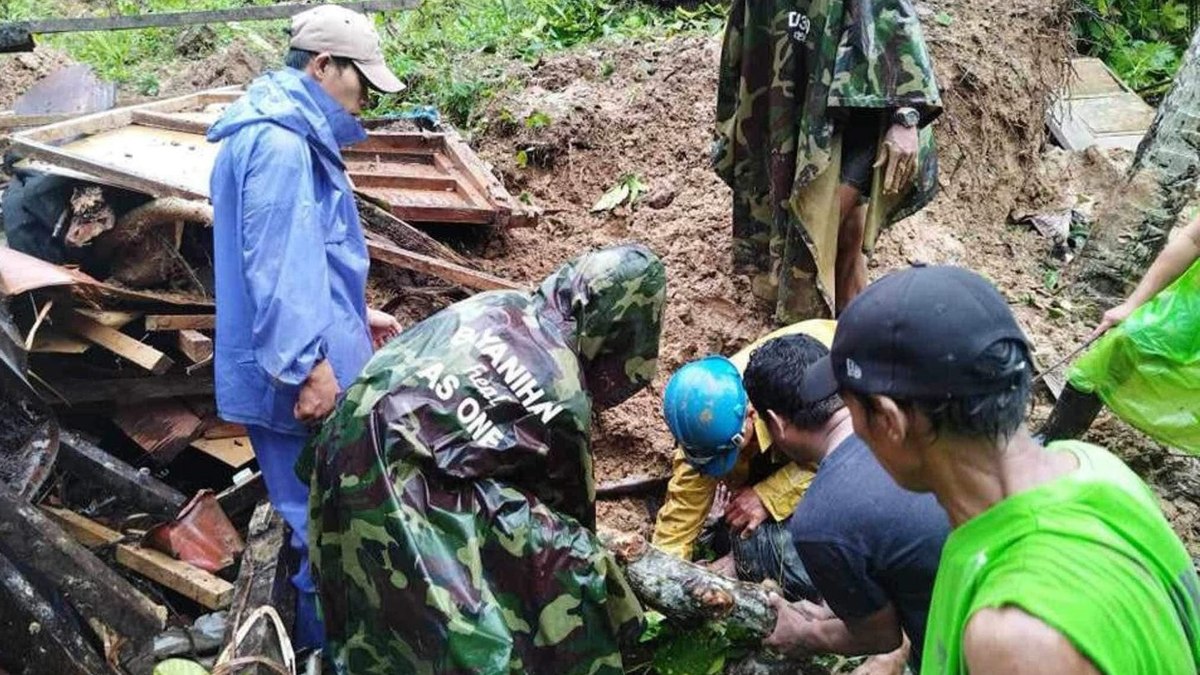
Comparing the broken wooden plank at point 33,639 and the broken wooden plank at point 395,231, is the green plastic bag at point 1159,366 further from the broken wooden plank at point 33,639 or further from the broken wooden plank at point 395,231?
the broken wooden plank at point 33,639

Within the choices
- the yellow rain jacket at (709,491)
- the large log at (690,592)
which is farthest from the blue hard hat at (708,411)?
the large log at (690,592)

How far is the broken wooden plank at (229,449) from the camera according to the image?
4.46 m

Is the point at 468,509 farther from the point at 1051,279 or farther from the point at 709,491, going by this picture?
the point at 1051,279

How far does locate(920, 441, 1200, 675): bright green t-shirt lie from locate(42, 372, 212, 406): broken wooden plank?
3552 mm

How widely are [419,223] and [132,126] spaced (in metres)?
1.48

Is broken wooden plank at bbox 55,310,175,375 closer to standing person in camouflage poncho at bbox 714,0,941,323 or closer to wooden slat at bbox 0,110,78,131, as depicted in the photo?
wooden slat at bbox 0,110,78,131

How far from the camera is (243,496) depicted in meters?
4.30

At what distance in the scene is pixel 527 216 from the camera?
567 centimetres

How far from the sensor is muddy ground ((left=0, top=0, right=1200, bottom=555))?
5.02m

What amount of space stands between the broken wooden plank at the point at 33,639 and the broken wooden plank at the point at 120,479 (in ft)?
2.51

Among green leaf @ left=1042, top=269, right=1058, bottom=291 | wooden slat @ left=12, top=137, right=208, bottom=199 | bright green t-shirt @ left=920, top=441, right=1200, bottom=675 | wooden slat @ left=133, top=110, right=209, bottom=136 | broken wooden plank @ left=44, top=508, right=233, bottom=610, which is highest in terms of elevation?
bright green t-shirt @ left=920, top=441, right=1200, bottom=675

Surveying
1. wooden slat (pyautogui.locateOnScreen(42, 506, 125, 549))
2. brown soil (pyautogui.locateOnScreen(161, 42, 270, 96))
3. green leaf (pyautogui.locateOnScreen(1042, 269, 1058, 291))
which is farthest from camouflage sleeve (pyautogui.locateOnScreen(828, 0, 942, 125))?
brown soil (pyautogui.locateOnScreen(161, 42, 270, 96))

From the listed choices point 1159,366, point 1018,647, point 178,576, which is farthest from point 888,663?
point 178,576

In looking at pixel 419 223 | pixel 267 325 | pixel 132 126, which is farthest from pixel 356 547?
pixel 132 126
